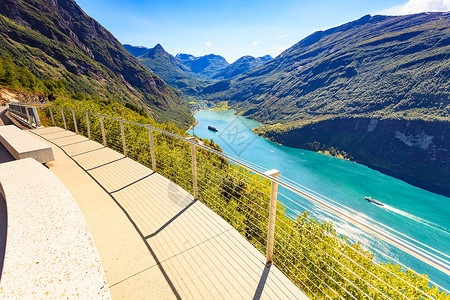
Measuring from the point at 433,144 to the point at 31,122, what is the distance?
112m

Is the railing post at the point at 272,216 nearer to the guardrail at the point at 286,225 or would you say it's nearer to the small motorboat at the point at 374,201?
the guardrail at the point at 286,225

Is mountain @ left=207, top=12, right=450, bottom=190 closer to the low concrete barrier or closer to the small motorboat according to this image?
the small motorboat

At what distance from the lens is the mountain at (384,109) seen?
3054 inches

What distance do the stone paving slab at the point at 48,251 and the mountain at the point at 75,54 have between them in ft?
308

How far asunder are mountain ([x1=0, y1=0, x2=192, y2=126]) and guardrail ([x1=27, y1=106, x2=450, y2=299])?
86.5 metres

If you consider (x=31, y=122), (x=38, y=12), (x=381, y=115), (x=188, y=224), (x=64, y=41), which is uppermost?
(x=38, y=12)

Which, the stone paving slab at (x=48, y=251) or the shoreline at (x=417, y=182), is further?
the shoreline at (x=417, y=182)

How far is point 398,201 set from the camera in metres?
49.6

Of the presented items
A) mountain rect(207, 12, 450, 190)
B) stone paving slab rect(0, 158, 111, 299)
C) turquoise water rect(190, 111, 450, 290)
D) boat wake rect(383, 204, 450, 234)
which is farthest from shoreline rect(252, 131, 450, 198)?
stone paving slab rect(0, 158, 111, 299)

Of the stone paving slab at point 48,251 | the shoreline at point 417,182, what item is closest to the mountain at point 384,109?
the shoreline at point 417,182

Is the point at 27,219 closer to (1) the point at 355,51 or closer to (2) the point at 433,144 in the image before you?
(2) the point at 433,144

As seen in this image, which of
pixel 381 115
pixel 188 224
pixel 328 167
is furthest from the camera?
pixel 381 115

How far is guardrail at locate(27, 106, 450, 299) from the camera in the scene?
1700mm

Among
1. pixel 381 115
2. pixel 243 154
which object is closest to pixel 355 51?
pixel 381 115
